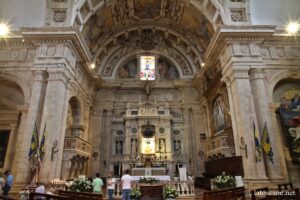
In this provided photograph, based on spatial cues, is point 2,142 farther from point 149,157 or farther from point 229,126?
point 229,126

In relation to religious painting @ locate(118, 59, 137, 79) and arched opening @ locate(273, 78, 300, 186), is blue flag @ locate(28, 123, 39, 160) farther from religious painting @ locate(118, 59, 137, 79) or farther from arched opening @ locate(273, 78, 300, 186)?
arched opening @ locate(273, 78, 300, 186)

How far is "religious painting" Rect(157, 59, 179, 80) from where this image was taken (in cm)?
2118

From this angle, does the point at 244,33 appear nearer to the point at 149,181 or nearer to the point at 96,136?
the point at 149,181

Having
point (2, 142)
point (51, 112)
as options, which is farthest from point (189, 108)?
point (2, 142)

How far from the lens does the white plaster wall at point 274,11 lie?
1347 cm

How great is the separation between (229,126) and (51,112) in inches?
410

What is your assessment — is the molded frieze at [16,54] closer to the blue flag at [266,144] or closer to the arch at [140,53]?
the arch at [140,53]

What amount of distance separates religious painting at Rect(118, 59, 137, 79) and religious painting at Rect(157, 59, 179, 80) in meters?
2.49

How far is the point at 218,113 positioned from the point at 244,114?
422cm

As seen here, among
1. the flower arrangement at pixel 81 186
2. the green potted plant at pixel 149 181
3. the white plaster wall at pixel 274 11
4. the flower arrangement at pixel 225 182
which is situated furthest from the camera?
the white plaster wall at pixel 274 11

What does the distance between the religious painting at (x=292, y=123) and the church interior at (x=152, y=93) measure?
1.9 inches

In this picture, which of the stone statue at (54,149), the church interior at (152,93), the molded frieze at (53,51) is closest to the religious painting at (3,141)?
the church interior at (152,93)

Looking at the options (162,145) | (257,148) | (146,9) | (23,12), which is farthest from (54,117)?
(146,9)

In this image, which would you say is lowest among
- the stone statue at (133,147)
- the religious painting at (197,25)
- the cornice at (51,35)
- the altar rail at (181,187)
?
the altar rail at (181,187)
